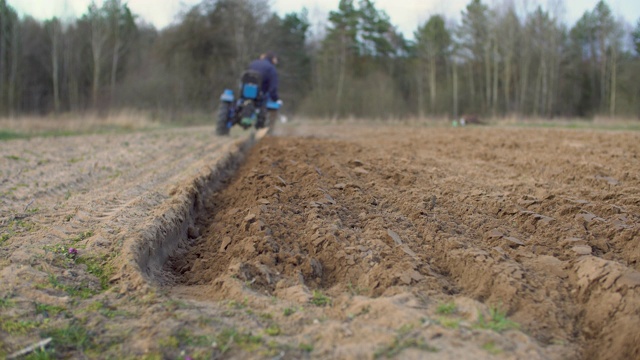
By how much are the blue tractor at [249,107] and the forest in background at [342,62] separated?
1438 centimetres

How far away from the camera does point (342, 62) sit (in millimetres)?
35531

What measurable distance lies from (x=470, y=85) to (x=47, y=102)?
26.9m

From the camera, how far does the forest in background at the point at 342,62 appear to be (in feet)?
97.2

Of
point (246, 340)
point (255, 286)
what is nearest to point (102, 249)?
point (255, 286)

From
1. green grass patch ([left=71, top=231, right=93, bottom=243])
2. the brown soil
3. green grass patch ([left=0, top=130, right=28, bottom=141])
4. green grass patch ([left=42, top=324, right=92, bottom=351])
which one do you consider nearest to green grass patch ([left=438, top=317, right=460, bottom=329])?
the brown soil

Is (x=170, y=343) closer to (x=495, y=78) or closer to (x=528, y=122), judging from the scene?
(x=528, y=122)

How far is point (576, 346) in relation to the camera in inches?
98.6

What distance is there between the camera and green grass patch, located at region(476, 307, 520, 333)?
2467 millimetres

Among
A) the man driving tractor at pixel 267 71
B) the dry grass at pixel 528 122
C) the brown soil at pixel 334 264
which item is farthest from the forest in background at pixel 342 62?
the brown soil at pixel 334 264

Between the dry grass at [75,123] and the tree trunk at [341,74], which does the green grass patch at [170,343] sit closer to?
the dry grass at [75,123]

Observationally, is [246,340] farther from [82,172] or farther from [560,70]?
[560,70]

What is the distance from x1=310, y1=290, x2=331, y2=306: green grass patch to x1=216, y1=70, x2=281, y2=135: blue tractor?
9.31m

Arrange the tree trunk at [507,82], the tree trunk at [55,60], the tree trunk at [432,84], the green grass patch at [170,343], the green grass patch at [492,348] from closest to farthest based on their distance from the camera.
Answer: the green grass patch at [492,348]
the green grass patch at [170,343]
the tree trunk at [55,60]
the tree trunk at [432,84]
the tree trunk at [507,82]

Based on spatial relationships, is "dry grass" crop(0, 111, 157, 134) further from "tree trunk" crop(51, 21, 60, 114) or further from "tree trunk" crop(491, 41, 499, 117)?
"tree trunk" crop(491, 41, 499, 117)
